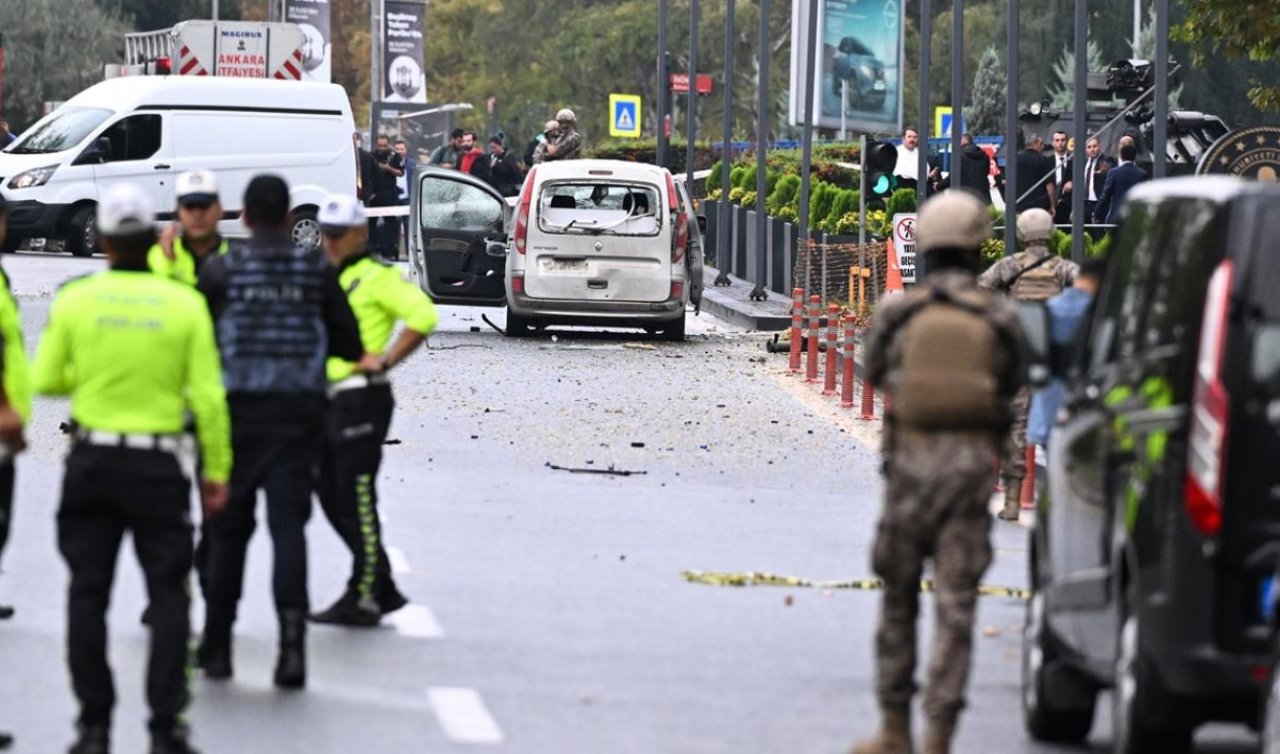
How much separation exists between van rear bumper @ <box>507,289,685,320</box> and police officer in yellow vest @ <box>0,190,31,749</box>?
18558 millimetres

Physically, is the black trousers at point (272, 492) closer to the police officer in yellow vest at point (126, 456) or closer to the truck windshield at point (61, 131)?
the police officer in yellow vest at point (126, 456)

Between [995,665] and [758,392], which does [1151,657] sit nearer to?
[995,665]

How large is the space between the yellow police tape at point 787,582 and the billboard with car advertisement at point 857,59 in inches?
852

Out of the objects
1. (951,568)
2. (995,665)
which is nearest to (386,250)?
(995,665)

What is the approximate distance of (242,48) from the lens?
48.4m

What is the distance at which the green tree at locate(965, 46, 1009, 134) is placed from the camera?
7650cm

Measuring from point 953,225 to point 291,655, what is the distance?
2719 millimetres

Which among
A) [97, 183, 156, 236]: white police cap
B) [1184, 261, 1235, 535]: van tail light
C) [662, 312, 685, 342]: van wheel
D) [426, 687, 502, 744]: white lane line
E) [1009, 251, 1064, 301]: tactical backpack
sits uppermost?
[97, 183, 156, 236]: white police cap

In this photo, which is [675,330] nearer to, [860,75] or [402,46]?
[860,75]

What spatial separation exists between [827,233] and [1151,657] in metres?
26.6

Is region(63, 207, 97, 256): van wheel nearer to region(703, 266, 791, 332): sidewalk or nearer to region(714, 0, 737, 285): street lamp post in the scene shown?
region(703, 266, 791, 332): sidewalk

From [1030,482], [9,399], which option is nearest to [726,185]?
[1030,482]

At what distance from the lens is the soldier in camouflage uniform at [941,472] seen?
8.08m

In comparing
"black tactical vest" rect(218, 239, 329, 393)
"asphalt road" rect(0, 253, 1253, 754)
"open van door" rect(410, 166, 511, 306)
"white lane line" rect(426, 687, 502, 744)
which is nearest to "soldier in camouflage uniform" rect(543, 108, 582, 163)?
"open van door" rect(410, 166, 511, 306)
